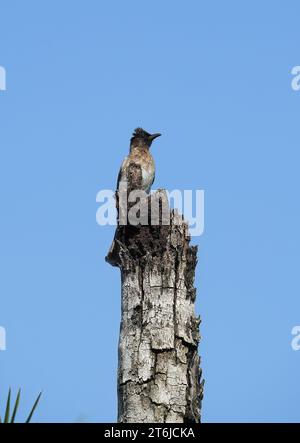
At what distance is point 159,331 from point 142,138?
501cm

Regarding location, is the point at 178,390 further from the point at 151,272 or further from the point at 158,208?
the point at 158,208

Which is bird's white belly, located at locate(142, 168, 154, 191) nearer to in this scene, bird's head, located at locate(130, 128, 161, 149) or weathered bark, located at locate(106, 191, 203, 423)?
bird's head, located at locate(130, 128, 161, 149)

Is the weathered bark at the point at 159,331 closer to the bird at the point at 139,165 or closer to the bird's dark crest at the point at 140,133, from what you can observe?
the bird at the point at 139,165

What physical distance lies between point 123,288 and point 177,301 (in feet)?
1.74

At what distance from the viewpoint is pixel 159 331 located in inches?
388

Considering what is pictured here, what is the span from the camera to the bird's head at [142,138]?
47.3 feet

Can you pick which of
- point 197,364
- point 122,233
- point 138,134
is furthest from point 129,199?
point 138,134

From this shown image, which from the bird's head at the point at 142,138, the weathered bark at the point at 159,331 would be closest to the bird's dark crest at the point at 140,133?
the bird's head at the point at 142,138

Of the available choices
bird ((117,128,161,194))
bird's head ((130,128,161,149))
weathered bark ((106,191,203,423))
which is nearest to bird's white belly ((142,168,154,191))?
bird ((117,128,161,194))

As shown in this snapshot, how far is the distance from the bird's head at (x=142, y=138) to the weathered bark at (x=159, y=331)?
4.19 metres

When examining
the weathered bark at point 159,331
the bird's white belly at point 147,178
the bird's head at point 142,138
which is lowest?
the weathered bark at point 159,331

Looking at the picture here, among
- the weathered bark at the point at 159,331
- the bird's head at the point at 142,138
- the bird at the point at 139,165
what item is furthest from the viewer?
the bird's head at the point at 142,138

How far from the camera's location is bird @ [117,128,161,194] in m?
12.9
